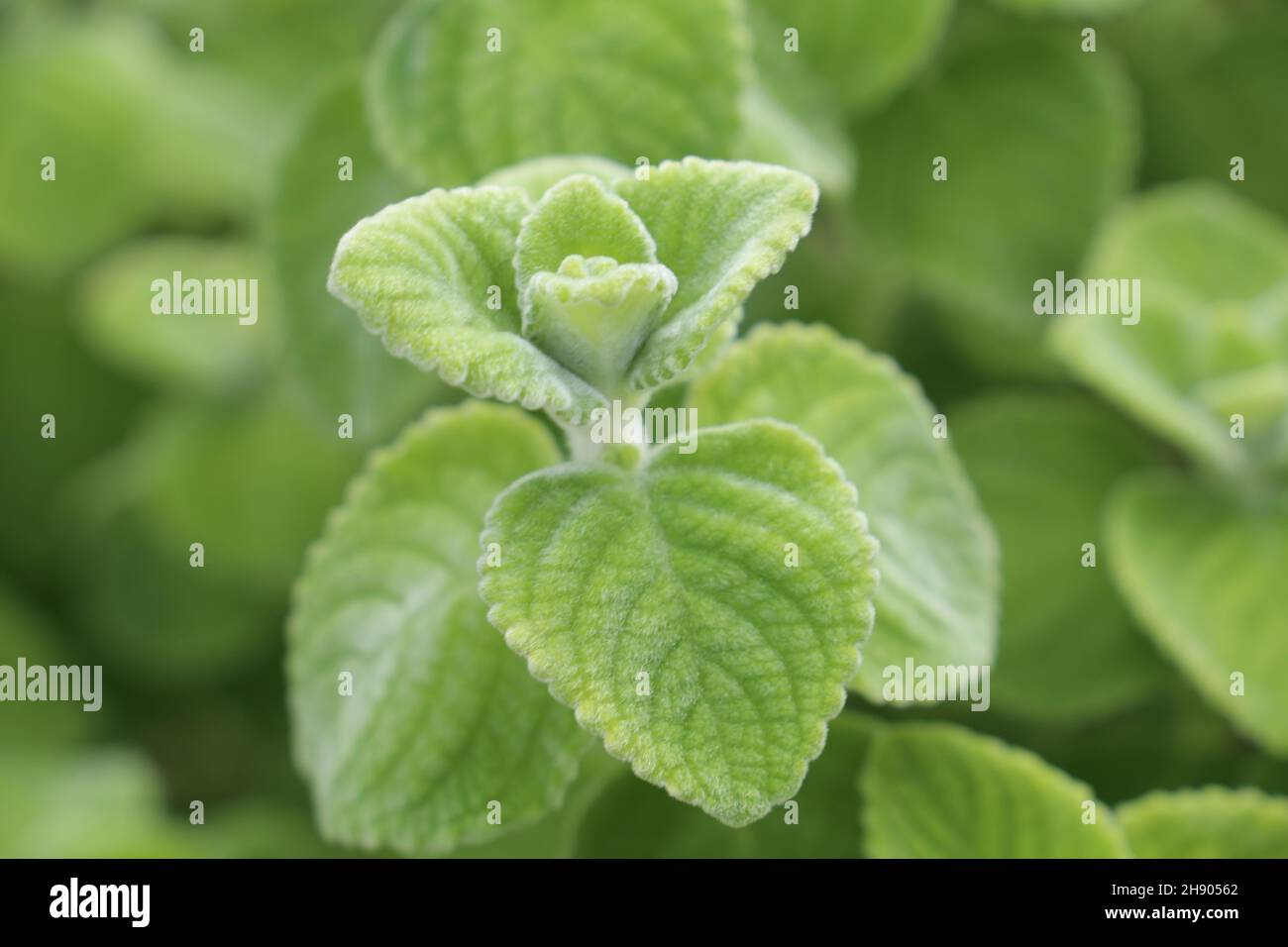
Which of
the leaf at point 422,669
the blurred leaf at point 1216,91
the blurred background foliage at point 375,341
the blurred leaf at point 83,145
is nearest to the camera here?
the leaf at point 422,669

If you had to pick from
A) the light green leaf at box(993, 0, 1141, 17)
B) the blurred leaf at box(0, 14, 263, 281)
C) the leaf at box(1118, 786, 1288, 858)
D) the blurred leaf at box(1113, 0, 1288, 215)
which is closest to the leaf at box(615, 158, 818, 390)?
the leaf at box(1118, 786, 1288, 858)

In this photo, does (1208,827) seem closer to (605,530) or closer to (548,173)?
(605,530)

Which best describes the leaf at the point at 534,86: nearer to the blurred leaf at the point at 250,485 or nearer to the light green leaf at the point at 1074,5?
the light green leaf at the point at 1074,5

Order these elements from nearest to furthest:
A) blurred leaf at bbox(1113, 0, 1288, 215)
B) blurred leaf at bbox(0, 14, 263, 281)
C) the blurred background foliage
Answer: the blurred background foliage, blurred leaf at bbox(1113, 0, 1288, 215), blurred leaf at bbox(0, 14, 263, 281)

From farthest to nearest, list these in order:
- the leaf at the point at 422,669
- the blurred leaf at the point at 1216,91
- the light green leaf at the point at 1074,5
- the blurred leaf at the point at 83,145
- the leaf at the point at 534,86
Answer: the blurred leaf at the point at 83,145 → the blurred leaf at the point at 1216,91 → the light green leaf at the point at 1074,5 → the leaf at the point at 534,86 → the leaf at the point at 422,669

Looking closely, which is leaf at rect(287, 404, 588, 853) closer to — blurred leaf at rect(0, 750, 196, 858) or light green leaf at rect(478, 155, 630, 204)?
light green leaf at rect(478, 155, 630, 204)

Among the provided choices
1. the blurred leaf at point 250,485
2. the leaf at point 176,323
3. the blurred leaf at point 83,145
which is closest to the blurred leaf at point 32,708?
A: the blurred leaf at point 250,485

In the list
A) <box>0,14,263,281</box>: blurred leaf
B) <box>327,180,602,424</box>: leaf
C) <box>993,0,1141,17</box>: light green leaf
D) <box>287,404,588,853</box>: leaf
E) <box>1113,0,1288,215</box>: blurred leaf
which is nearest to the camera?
<box>327,180,602,424</box>: leaf

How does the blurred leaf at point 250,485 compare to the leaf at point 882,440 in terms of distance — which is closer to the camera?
the leaf at point 882,440
